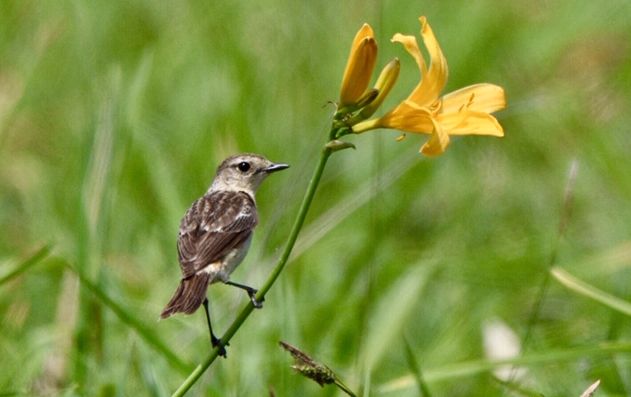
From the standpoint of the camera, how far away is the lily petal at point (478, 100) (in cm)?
286

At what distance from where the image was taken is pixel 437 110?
2861mm

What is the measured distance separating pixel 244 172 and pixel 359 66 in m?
1.01

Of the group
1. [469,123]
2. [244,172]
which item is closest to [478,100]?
[469,123]

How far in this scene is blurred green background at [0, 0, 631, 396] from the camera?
4594 mm

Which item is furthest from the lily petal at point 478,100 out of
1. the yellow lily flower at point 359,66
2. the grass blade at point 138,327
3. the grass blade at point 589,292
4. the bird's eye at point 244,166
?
the grass blade at point 138,327

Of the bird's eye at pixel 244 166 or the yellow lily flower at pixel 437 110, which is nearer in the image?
the yellow lily flower at pixel 437 110

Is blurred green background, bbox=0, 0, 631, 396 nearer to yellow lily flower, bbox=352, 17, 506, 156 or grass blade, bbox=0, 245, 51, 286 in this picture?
grass blade, bbox=0, 245, 51, 286

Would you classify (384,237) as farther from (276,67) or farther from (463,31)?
(463,31)

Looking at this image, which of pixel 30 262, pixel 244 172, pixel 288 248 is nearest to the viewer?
pixel 288 248

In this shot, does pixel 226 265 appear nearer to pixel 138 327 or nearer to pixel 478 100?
pixel 478 100

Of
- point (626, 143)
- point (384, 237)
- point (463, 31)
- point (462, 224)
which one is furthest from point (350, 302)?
point (463, 31)

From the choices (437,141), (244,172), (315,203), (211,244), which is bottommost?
(211,244)

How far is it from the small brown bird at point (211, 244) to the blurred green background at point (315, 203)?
1.01 ft

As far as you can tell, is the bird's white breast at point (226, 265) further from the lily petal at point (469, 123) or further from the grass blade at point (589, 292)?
the grass blade at point (589, 292)
